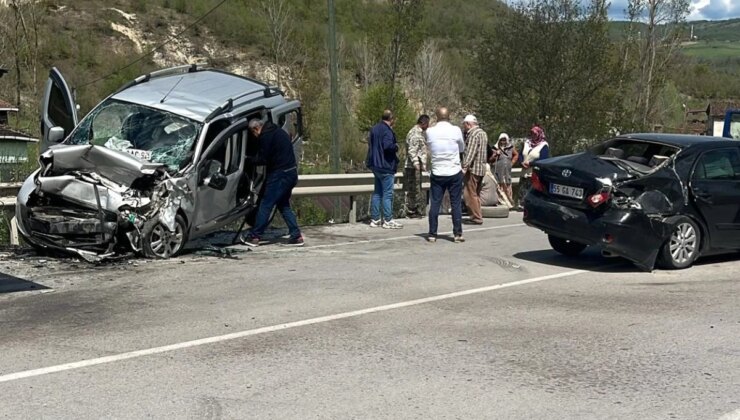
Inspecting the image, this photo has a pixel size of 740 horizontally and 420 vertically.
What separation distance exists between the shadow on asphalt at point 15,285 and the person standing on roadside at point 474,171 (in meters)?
7.59

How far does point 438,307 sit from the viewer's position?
7367 mm

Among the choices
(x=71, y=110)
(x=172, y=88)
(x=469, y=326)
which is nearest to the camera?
(x=469, y=326)

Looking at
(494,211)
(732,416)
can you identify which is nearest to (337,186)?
(494,211)

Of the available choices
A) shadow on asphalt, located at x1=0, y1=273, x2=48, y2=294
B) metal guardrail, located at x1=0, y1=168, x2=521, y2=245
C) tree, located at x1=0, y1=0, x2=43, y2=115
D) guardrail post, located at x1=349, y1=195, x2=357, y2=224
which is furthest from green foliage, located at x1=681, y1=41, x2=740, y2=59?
shadow on asphalt, located at x1=0, y1=273, x2=48, y2=294

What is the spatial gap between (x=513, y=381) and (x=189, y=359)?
87.1 inches

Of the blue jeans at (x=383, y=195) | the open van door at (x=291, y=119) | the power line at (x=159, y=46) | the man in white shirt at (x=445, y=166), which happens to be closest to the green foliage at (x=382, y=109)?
the power line at (x=159, y=46)

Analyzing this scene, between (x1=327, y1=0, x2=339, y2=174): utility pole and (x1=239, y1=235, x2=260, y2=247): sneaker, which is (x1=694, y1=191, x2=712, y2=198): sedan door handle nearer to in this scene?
(x1=239, y1=235, x2=260, y2=247): sneaker

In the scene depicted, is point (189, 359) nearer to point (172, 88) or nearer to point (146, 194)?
point (146, 194)

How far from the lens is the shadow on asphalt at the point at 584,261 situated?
965cm

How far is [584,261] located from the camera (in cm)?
1020

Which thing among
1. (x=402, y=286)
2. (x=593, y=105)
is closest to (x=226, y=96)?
(x=402, y=286)

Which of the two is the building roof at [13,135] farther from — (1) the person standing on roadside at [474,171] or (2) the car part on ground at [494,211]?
(1) the person standing on roadside at [474,171]

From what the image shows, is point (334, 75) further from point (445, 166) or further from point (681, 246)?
point (681, 246)

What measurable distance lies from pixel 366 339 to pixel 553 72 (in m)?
24.7
